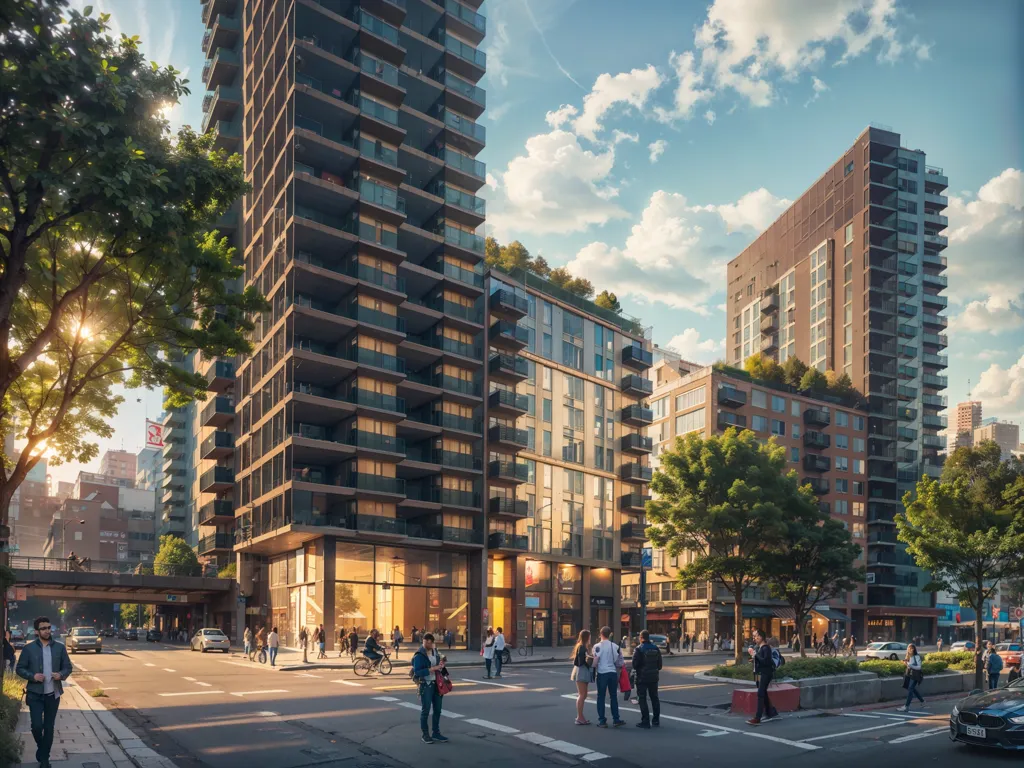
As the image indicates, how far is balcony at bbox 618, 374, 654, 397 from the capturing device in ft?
248

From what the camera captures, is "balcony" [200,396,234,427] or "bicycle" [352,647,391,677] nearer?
"bicycle" [352,647,391,677]

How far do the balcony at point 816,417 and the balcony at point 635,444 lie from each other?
105 feet

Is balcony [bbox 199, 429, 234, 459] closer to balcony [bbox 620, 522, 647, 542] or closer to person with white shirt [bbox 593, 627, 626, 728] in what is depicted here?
balcony [bbox 620, 522, 647, 542]

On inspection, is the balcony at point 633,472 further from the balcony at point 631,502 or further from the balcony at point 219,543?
the balcony at point 219,543

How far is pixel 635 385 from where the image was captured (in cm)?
7631

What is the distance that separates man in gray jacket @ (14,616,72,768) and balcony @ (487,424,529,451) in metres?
50.5

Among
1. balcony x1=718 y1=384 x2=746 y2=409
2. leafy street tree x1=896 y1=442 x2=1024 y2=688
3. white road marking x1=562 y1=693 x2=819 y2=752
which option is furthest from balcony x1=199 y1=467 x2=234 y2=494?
white road marking x1=562 y1=693 x2=819 y2=752

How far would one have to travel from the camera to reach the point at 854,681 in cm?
2447

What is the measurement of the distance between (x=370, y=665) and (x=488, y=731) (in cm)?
1655

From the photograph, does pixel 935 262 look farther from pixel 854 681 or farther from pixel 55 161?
pixel 55 161

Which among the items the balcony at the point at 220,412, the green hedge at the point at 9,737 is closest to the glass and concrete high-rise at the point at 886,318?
the balcony at the point at 220,412

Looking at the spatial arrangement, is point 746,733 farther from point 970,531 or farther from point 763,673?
point 970,531

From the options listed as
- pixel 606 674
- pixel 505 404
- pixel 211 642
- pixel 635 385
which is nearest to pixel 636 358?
pixel 635 385

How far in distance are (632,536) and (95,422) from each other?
57.1m
